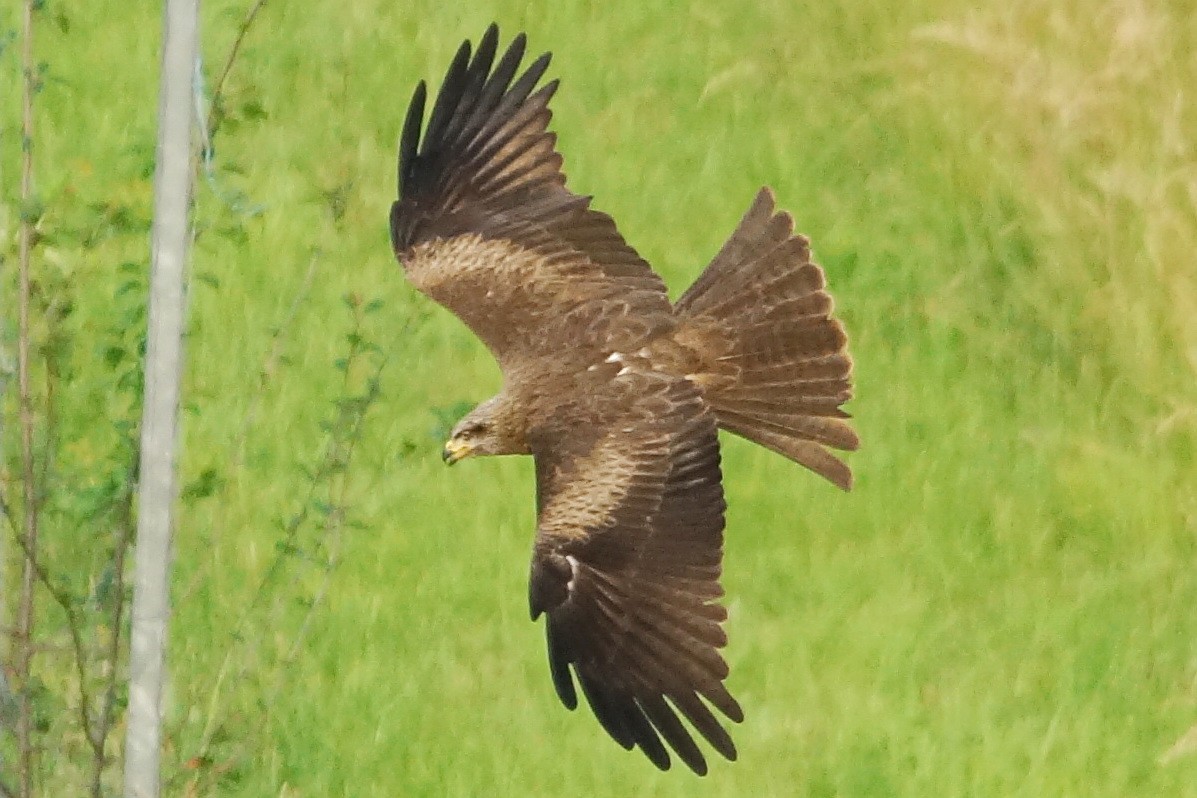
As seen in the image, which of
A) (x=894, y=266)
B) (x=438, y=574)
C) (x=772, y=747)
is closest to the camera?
(x=772, y=747)

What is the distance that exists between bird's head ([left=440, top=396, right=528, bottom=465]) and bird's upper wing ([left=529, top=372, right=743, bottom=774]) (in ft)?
0.35

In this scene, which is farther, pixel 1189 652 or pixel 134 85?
pixel 134 85

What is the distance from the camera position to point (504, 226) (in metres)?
5.82

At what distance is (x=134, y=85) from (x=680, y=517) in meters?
4.56

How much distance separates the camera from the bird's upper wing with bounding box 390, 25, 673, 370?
554 cm

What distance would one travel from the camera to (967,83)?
803 cm

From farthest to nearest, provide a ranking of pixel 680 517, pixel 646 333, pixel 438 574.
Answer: pixel 438 574
pixel 646 333
pixel 680 517

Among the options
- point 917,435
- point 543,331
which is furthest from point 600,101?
point 543,331

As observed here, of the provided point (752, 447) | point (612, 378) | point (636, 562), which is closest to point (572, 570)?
point (636, 562)

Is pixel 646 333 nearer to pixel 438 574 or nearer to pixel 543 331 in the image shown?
pixel 543 331

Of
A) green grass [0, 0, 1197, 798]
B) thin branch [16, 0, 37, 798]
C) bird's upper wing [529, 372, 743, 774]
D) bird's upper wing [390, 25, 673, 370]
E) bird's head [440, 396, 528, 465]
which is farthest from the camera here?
green grass [0, 0, 1197, 798]

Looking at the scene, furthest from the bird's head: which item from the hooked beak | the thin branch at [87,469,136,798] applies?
the thin branch at [87,469,136,798]

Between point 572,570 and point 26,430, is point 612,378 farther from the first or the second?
point 26,430

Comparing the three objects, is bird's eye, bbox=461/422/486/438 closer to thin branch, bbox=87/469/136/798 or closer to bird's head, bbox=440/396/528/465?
bird's head, bbox=440/396/528/465
